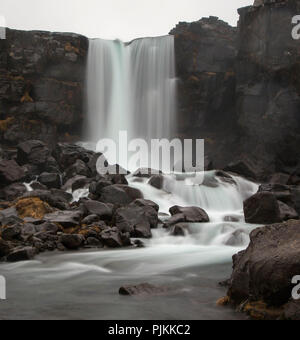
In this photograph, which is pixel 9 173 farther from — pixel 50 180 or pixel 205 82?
pixel 205 82

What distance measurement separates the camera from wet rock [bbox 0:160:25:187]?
23.4 metres

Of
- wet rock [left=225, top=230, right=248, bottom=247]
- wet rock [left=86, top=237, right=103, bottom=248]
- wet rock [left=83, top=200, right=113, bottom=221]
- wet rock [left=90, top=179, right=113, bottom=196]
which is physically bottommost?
wet rock [left=225, top=230, right=248, bottom=247]

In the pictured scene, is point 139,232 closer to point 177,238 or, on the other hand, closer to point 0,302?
point 177,238

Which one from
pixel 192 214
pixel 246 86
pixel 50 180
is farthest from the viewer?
pixel 246 86

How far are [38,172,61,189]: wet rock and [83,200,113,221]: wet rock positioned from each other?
845cm

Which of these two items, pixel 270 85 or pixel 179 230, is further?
pixel 270 85

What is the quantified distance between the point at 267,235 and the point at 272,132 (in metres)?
26.3

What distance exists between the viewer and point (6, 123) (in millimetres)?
35406

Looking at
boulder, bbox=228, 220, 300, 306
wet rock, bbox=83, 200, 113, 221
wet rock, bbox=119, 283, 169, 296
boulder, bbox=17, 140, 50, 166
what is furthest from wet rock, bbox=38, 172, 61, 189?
boulder, bbox=228, 220, 300, 306

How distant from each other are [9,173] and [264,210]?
1367cm

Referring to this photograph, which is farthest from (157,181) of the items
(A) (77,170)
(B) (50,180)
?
(B) (50,180)

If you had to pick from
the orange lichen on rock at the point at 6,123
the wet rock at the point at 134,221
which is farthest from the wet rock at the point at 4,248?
the orange lichen on rock at the point at 6,123

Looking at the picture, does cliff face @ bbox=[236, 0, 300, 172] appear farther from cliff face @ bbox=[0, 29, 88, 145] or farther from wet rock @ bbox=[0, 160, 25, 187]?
wet rock @ bbox=[0, 160, 25, 187]

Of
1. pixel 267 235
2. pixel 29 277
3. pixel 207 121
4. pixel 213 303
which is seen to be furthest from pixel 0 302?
pixel 207 121
